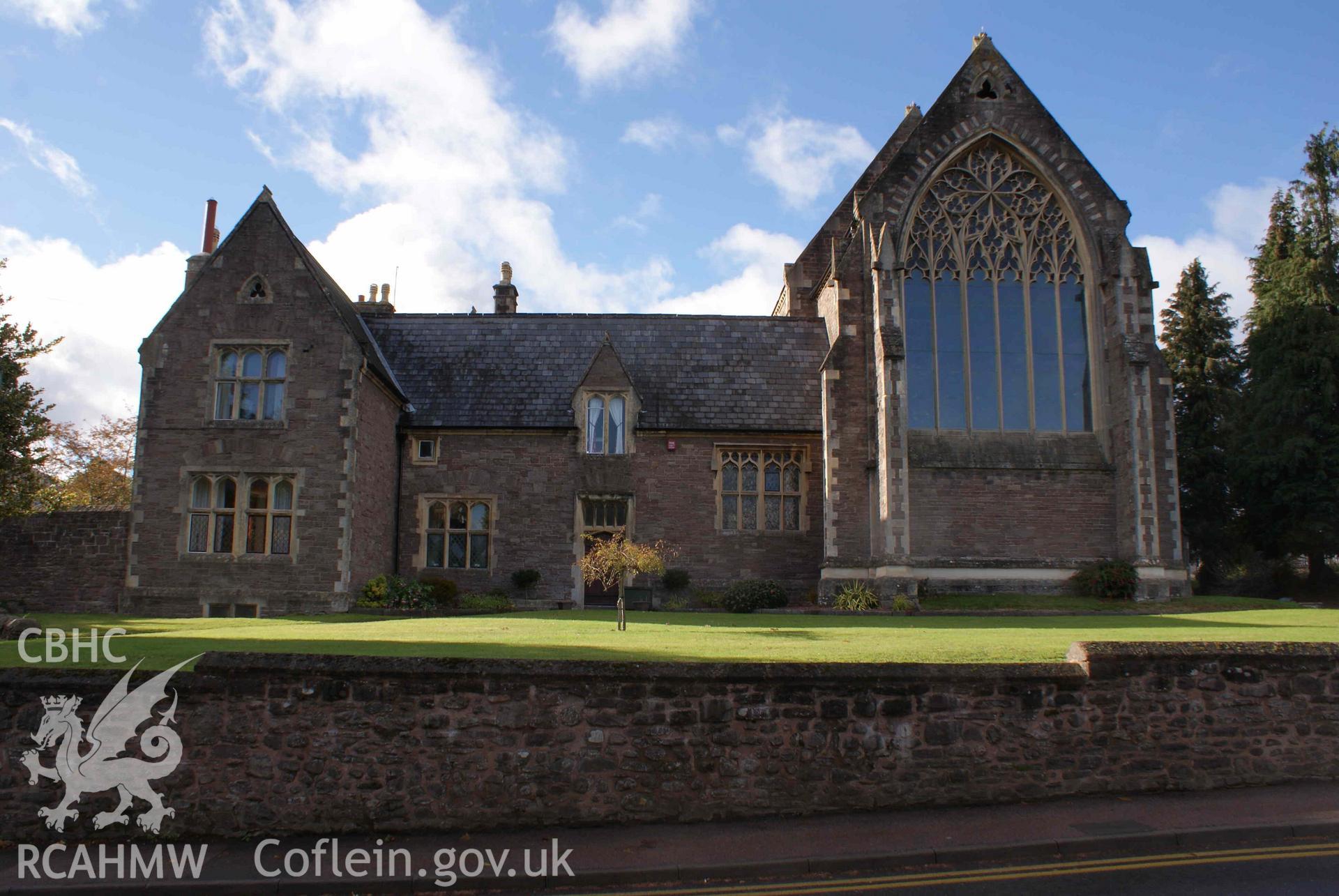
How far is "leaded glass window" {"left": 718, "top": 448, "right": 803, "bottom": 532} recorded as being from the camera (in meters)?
25.4

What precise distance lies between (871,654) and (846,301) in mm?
15559

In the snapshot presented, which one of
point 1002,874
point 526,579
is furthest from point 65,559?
point 1002,874

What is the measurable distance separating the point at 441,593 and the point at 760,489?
8.77 meters

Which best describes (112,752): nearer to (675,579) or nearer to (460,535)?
(460,535)

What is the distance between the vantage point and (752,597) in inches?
895

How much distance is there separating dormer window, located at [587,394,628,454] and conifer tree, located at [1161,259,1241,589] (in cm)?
2199

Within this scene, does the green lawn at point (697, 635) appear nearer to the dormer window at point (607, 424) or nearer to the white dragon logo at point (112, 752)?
the white dragon logo at point (112, 752)

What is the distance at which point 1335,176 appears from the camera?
37.4m

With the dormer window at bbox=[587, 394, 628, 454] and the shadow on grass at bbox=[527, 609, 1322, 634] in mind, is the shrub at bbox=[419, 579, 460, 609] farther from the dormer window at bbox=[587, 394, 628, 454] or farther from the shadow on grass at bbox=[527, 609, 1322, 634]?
the dormer window at bbox=[587, 394, 628, 454]

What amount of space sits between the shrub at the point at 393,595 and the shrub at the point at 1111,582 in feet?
53.4

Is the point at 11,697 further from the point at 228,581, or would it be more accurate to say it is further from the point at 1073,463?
the point at 1073,463

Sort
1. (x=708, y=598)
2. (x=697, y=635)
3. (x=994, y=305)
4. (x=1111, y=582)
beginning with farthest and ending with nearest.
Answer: (x=994, y=305), (x=708, y=598), (x=1111, y=582), (x=697, y=635)

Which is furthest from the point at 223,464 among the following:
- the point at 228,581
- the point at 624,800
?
the point at 624,800

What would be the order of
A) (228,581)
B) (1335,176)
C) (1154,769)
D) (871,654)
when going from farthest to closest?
(1335,176) → (228,581) → (871,654) → (1154,769)
